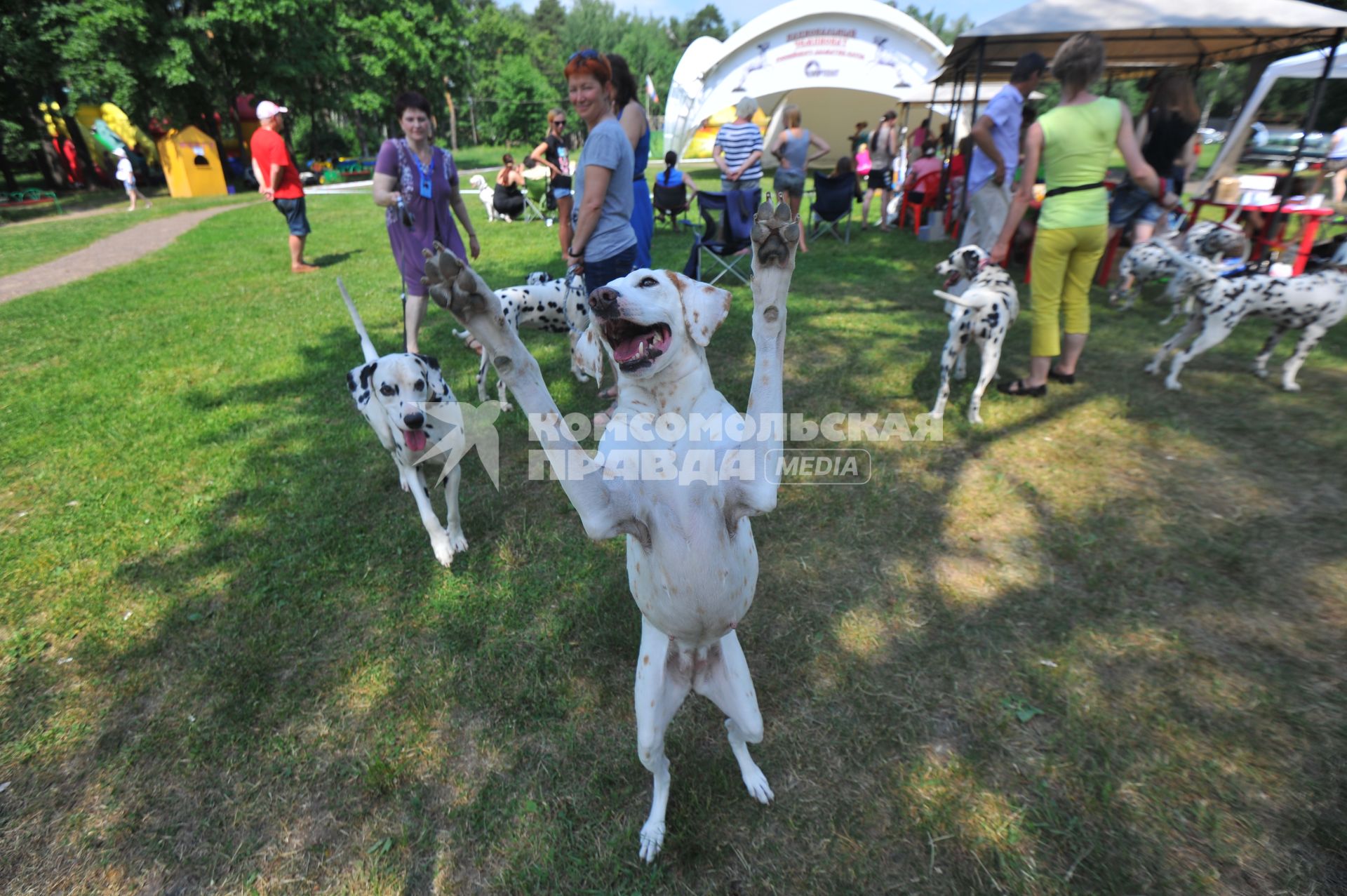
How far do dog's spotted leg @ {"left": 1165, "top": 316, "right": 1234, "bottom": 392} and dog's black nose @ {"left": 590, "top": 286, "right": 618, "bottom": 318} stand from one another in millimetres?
6046

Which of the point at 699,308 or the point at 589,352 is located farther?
the point at 589,352

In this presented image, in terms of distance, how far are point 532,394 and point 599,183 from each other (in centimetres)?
272

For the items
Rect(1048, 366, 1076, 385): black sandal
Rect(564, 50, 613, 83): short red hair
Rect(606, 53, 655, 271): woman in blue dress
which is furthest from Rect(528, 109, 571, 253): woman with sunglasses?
Rect(1048, 366, 1076, 385): black sandal

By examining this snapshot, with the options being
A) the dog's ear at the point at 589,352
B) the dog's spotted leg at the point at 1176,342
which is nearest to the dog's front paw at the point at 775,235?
the dog's ear at the point at 589,352

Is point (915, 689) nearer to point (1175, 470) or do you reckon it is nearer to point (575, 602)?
point (575, 602)

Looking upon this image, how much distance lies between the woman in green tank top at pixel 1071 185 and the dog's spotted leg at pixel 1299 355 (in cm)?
188

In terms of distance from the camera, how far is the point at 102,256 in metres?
12.1

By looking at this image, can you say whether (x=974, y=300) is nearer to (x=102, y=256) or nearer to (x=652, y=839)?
(x=652, y=839)

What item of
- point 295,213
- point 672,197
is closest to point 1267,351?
point 672,197

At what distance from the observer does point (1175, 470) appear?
14.3 ft

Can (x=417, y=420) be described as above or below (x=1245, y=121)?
below

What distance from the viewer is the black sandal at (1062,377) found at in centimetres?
557

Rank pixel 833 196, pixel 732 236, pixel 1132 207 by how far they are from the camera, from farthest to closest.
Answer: pixel 833 196 → pixel 732 236 → pixel 1132 207

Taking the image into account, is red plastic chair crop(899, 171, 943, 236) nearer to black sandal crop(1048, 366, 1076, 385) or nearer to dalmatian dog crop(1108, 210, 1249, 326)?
dalmatian dog crop(1108, 210, 1249, 326)
